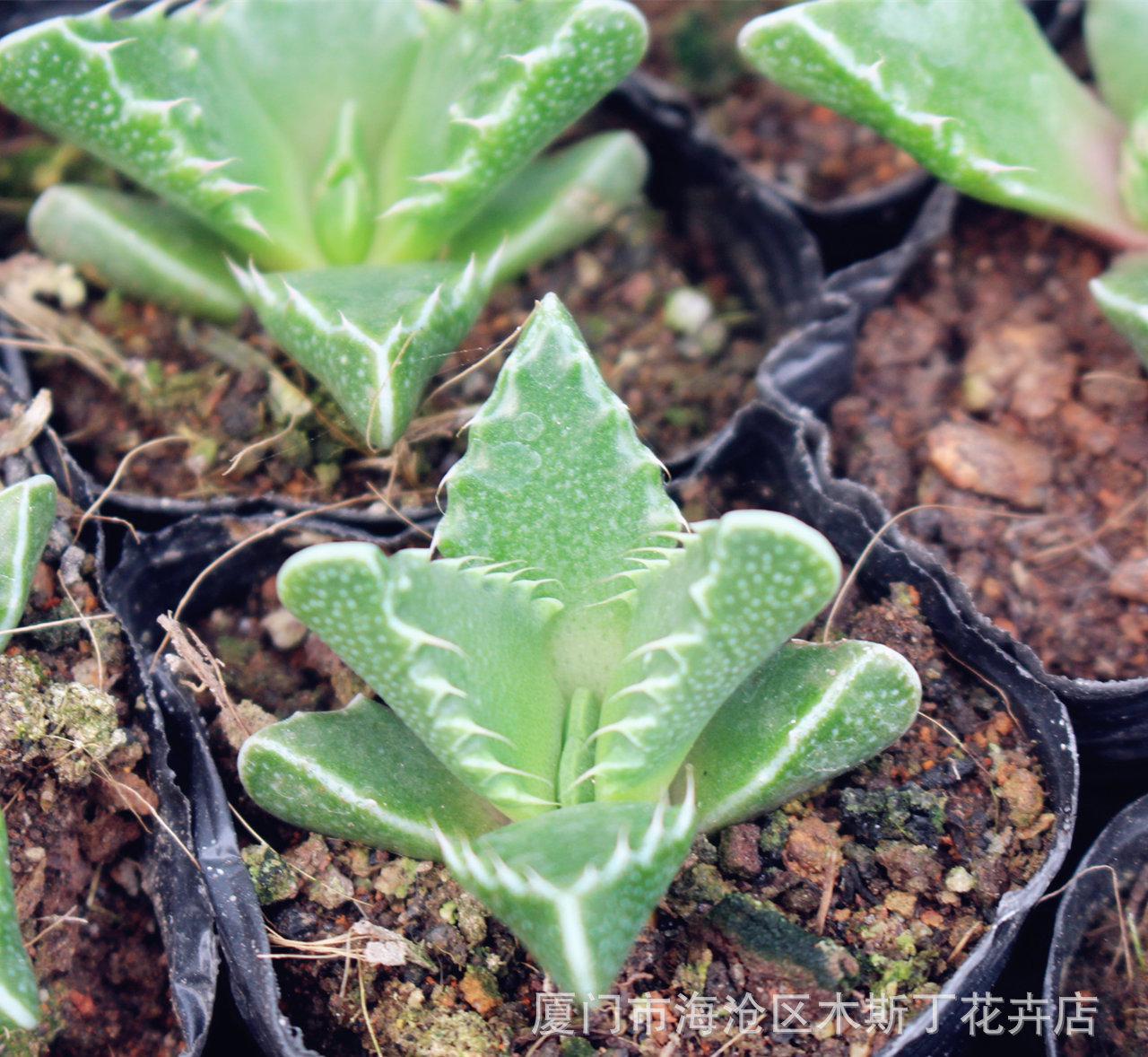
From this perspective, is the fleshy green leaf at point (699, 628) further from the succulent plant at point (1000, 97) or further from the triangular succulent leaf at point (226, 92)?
the triangular succulent leaf at point (226, 92)

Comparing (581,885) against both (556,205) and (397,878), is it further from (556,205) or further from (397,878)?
(556,205)

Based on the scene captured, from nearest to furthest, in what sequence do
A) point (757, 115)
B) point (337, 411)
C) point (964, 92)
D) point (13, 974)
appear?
point (13, 974), point (964, 92), point (337, 411), point (757, 115)

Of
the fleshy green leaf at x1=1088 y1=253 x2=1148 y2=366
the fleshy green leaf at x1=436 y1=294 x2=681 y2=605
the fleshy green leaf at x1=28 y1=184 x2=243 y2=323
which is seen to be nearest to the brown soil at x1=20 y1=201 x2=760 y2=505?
the fleshy green leaf at x1=28 y1=184 x2=243 y2=323

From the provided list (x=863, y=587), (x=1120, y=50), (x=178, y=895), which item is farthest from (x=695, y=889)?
(x=1120, y=50)

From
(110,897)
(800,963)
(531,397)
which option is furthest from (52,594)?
(800,963)

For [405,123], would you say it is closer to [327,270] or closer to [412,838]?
[327,270]

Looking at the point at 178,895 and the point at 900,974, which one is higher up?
the point at 178,895
